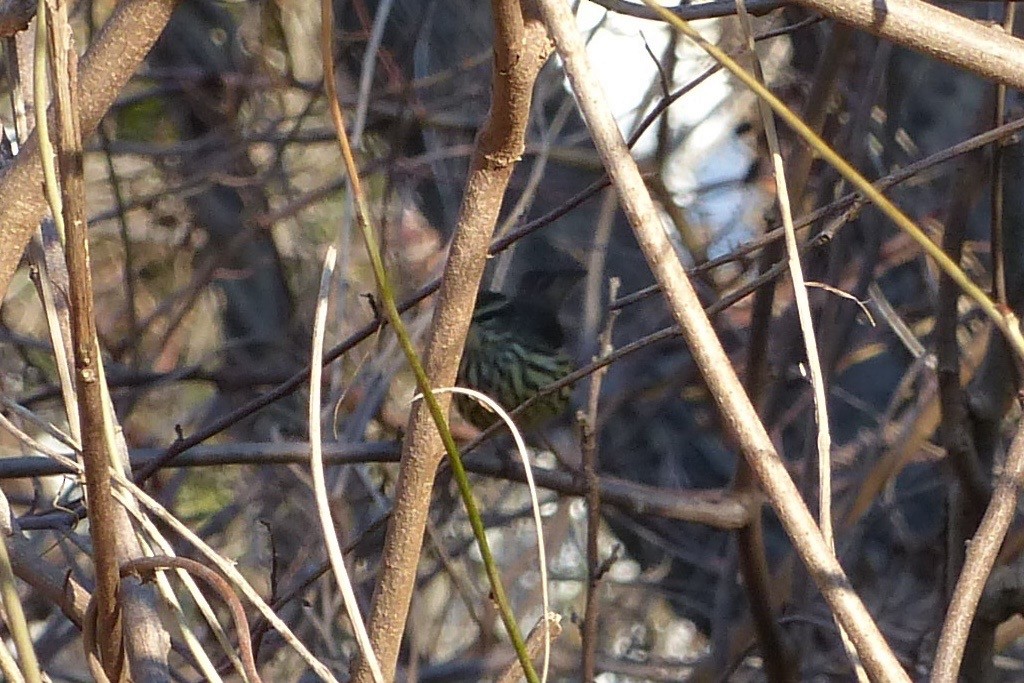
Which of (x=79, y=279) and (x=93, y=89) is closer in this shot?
(x=79, y=279)

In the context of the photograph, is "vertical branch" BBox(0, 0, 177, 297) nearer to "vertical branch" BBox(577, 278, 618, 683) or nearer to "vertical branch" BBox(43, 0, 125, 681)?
"vertical branch" BBox(43, 0, 125, 681)

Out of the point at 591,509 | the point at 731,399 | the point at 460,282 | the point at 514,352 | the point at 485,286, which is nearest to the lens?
the point at 731,399

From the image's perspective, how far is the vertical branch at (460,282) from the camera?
104 centimetres

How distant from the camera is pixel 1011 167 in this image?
6.84 ft

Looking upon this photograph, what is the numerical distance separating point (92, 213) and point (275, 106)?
26.1 inches

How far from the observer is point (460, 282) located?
3.64ft

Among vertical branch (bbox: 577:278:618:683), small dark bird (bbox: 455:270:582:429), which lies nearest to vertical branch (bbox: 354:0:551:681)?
vertical branch (bbox: 577:278:618:683)

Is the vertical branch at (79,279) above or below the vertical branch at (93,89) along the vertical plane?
below

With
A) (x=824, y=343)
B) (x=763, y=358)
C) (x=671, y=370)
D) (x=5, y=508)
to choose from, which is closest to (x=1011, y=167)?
(x=763, y=358)

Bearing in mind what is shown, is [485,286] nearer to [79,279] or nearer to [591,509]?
[591,509]

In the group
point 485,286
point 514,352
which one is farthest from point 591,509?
point 485,286

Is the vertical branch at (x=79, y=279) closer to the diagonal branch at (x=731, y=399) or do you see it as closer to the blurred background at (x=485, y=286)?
the diagonal branch at (x=731, y=399)

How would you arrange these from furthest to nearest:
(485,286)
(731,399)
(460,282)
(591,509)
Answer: (485,286)
(591,509)
(460,282)
(731,399)

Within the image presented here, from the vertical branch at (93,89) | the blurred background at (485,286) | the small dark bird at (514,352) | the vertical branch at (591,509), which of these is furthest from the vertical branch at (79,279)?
the small dark bird at (514,352)
